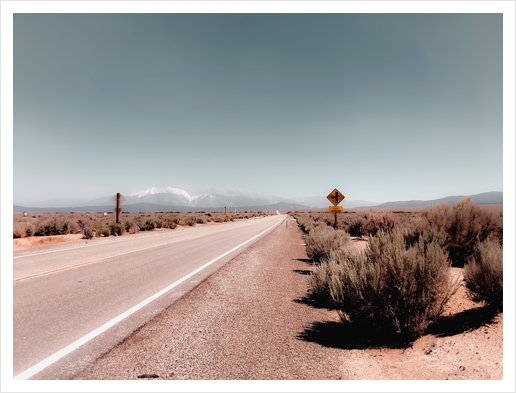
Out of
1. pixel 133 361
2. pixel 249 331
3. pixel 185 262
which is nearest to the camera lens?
pixel 133 361

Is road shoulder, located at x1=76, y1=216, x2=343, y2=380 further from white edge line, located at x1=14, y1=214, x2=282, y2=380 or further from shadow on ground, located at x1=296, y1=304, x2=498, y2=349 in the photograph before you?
white edge line, located at x1=14, y1=214, x2=282, y2=380

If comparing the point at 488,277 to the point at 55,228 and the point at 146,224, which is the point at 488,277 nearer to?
the point at 55,228

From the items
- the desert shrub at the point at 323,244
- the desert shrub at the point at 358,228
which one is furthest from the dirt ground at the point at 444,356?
the desert shrub at the point at 358,228

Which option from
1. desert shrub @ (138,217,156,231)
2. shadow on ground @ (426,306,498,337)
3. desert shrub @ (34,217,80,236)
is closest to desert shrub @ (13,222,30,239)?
desert shrub @ (34,217,80,236)

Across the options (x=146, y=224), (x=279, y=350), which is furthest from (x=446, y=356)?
(x=146, y=224)

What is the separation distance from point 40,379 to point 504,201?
19.6 feet

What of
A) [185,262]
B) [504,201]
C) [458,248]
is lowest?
[185,262]

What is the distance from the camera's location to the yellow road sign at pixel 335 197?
1372 centimetres

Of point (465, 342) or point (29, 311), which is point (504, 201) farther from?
point (29, 311)

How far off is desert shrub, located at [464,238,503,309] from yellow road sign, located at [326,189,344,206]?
9222 mm

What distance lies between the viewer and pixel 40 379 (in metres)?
2.95

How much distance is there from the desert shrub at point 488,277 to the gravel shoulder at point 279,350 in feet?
0.83

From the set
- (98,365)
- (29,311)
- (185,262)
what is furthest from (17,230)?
(98,365)

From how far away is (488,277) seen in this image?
13.3 feet
